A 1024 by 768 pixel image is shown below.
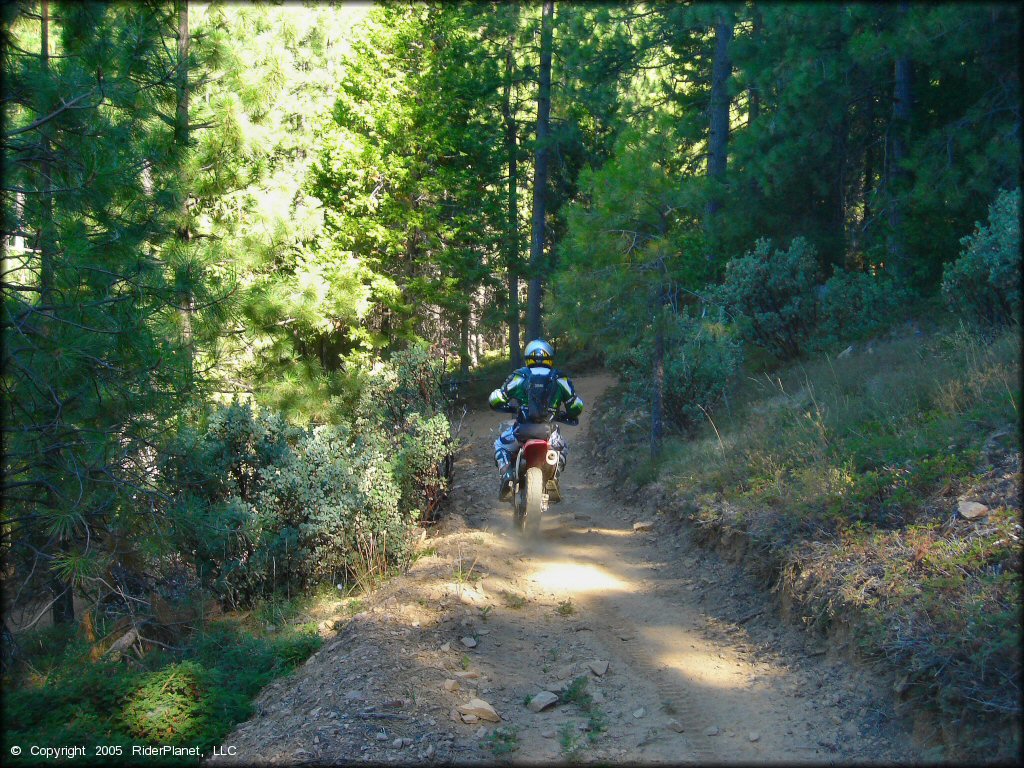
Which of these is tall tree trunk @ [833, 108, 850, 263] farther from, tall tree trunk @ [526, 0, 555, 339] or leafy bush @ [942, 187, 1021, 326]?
tall tree trunk @ [526, 0, 555, 339]

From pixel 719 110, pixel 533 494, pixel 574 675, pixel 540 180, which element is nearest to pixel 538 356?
pixel 533 494

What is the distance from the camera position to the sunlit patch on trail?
8.04 meters

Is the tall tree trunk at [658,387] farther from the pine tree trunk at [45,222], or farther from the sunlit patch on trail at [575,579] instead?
the pine tree trunk at [45,222]

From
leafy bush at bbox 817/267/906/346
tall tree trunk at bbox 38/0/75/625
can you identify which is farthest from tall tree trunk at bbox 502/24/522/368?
tall tree trunk at bbox 38/0/75/625

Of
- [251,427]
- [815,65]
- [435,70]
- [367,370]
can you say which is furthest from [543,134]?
[251,427]

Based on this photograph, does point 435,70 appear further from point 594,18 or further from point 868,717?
point 868,717

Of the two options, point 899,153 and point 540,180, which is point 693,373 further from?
point 540,180

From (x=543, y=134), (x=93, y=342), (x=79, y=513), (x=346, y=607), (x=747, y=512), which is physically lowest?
(x=346, y=607)

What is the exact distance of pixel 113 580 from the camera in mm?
8867

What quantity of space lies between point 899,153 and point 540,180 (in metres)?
12.0

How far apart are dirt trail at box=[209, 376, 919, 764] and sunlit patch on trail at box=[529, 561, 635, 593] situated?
30 millimetres

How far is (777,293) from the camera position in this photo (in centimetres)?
1506

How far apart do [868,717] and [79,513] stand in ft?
20.5

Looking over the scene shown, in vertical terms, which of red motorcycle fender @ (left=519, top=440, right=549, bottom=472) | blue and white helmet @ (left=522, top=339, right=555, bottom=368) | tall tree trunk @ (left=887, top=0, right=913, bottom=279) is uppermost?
tall tree trunk @ (left=887, top=0, right=913, bottom=279)
